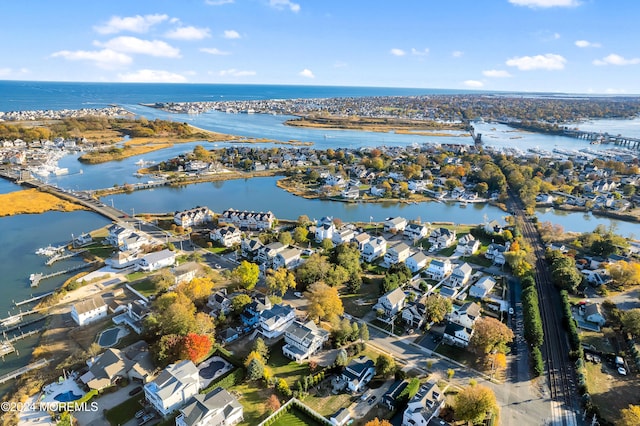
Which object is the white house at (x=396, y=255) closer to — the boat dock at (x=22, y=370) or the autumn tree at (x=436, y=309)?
the autumn tree at (x=436, y=309)

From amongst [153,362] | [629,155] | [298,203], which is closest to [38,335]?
[153,362]

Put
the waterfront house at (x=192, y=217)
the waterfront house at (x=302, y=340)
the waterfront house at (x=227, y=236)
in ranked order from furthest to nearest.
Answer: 1. the waterfront house at (x=192, y=217)
2. the waterfront house at (x=227, y=236)
3. the waterfront house at (x=302, y=340)

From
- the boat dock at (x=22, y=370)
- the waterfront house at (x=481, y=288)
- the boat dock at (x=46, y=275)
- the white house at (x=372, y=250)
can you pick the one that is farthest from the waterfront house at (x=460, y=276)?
the boat dock at (x=46, y=275)

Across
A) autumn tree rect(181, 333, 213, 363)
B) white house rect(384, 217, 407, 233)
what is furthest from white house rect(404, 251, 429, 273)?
autumn tree rect(181, 333, 213, 363)

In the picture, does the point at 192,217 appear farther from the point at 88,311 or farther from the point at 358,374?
the point at 358,374

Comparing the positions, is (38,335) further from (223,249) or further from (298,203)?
(298,203)
